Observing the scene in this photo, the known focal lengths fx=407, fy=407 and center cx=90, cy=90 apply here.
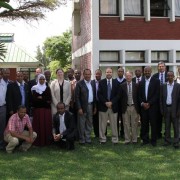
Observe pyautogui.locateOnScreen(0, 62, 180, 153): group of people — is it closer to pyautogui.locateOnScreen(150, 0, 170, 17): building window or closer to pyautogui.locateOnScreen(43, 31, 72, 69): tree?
pyautogui.locateOnScreen(150, 0, 170, 17): building window

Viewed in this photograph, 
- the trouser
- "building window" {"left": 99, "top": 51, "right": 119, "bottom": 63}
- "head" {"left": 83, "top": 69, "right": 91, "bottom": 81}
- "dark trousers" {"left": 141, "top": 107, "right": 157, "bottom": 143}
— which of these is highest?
"building window" {"left": 99, "top": 51, "right": 119, "bottom": 63}

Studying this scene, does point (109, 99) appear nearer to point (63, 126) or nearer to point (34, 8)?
point (63, 126)

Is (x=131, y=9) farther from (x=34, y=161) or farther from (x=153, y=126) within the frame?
(x=34, y=161)

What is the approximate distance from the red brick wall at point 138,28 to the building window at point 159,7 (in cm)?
35

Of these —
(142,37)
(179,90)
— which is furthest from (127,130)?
(142,37)

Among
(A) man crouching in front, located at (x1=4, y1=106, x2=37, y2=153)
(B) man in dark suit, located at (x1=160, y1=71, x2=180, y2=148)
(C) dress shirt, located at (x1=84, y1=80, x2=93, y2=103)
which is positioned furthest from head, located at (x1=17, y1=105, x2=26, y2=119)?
(B) man in dark suit, located at (x1=160, y1=71, x2=180, y2=148)

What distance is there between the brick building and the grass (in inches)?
273

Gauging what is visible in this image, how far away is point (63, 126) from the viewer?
32.4ft

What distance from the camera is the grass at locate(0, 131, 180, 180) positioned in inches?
292

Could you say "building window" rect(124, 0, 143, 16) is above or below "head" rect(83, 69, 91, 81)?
above

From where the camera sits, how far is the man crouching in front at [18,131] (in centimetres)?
943

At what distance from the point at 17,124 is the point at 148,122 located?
10.5 feet

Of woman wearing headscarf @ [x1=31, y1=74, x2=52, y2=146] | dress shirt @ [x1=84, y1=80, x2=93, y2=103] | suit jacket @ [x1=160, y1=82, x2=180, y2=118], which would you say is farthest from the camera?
dress shirt @ [x1=84, y1=80, x2=93, y2=103]

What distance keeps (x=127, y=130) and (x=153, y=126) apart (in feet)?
2.44
